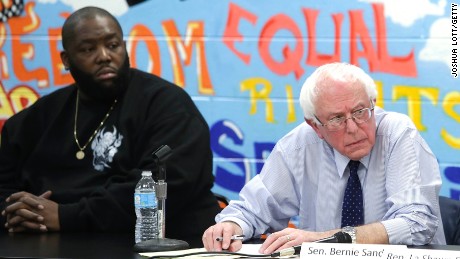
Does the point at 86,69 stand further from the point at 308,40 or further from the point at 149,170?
the point at 308,40

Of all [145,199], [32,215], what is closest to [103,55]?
[32,215]

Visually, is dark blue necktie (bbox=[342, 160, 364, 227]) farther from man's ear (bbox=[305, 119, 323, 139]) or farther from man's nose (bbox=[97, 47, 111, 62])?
man's nose (bbox=[97, 47, 111, 62])

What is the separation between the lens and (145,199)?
3486 millimetres

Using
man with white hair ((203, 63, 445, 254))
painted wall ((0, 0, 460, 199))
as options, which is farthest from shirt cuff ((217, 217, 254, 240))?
painted wall ((0, 0, 460, 199))

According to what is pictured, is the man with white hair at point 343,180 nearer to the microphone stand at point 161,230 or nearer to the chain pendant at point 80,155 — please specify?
the microphone stand at point 161,230

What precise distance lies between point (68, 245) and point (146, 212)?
0.32 m

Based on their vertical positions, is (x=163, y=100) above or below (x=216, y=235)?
above

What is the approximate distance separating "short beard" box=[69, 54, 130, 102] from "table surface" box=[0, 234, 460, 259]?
78 cm

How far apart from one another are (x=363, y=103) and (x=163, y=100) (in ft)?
3.80

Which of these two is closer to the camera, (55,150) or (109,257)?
(109,257)

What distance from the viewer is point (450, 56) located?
4820mm

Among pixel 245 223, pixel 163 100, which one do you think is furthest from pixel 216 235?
pixel 163 100

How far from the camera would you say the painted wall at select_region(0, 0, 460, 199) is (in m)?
4.84

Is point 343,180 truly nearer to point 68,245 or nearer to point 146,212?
point 146,212
